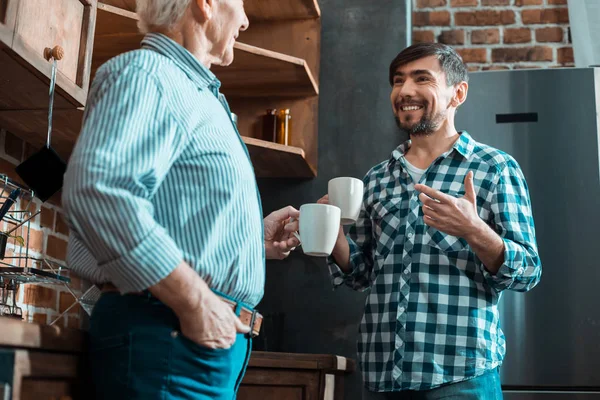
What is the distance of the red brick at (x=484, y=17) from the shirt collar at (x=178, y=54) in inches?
89.1

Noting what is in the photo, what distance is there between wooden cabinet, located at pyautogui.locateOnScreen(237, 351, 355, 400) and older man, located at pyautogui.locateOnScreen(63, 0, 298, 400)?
0.85 m

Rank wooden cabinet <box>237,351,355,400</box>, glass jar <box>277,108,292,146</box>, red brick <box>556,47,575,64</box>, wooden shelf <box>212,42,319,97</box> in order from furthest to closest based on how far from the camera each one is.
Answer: red brick <box>556,47,575,64</box> < glass jar <box>277,108,292,146</box> < wooden shelf <box>212,42,319,97</box> < wooden cabinet <box>237,351,355,400</box>

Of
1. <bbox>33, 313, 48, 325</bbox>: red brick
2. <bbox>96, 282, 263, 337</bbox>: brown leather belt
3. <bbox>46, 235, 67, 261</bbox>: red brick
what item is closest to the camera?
<bbox>96, 282, 263, 337</bbox>: brown leather belt

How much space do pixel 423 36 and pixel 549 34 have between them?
56cm

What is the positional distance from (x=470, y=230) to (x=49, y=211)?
4.37 ft

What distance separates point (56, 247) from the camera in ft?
7.47

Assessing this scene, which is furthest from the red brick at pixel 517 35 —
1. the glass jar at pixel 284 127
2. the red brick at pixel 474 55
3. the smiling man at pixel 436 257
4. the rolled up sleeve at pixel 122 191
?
the rolled up sleeve at pixel 122 191

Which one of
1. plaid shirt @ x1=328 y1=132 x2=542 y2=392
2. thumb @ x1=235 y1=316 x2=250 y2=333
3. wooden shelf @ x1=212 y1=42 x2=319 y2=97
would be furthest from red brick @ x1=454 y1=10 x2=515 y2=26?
thumb @ x1=235 y1=316 x2=250 y2=333

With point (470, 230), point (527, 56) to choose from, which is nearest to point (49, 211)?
point (470, 230)

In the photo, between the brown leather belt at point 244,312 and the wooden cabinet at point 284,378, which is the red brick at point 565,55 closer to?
the wooden cabinet at point 284,378

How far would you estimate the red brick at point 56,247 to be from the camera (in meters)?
2.22

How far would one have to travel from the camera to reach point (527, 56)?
315cm

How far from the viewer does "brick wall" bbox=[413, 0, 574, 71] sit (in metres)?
3.15

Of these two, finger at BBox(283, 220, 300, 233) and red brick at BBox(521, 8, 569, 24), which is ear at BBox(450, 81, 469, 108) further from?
red brick at BBox(521, 8, 569, 24)
